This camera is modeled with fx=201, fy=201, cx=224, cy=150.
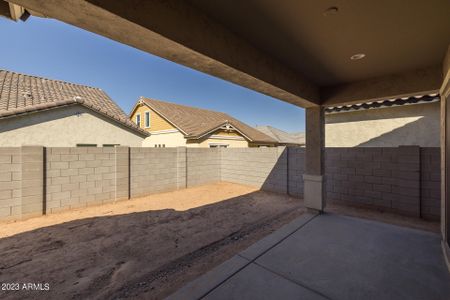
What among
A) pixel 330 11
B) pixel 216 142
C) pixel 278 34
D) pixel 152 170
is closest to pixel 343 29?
pixel 330 11

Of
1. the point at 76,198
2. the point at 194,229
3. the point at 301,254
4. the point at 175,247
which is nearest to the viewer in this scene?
the point at 301,254

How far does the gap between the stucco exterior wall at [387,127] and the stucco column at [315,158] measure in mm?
5140

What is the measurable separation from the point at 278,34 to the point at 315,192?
156 inches

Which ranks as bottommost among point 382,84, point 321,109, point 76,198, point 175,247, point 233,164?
point 175,247

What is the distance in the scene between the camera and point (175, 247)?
12.5 ft

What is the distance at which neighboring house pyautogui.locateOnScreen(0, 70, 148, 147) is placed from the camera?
7.56 metres

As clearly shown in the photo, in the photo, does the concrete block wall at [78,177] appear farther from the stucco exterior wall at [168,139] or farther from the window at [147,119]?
the window at [147,119]

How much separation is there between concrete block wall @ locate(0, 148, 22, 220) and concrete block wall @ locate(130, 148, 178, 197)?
2914 mm

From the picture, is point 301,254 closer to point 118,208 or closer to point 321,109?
point 321,109

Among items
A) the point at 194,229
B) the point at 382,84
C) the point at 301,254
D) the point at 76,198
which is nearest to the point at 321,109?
the point at 382,84

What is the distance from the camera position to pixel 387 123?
8.29 m

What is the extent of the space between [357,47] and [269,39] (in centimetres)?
130

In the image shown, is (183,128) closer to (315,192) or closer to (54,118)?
(54,118)

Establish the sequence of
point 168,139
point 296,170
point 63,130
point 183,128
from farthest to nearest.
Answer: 1. point 168,139
2. point 183,128
3. point 63,130
4. point 296,170
